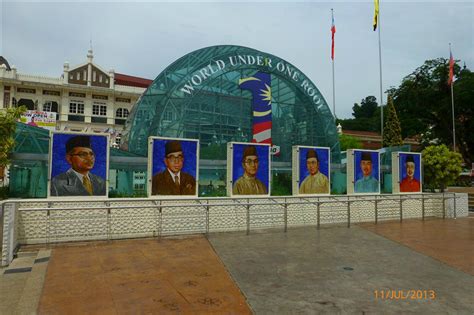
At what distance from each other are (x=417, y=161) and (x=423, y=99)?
28263mm

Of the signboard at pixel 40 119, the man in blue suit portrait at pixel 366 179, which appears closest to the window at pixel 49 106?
the signboard at pixel 40 119

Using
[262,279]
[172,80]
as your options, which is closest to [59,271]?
[262,279]

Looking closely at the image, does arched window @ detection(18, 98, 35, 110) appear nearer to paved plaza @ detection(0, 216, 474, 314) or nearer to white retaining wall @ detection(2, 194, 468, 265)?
white retaining wall @ detection(2, 194, 468, 265)

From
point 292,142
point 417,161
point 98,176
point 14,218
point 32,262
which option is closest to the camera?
point 32,262

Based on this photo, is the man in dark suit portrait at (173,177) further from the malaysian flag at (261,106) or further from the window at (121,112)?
the window at (121,112)

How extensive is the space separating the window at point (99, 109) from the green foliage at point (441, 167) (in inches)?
1824

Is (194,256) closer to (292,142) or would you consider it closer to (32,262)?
(32,262)

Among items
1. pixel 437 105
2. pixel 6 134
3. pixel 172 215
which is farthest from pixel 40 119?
pixel 437 105

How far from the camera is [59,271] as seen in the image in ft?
23.1

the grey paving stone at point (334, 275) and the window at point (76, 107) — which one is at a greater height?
the window at point (76, 107)

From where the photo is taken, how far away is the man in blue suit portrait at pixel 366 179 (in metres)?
16.1

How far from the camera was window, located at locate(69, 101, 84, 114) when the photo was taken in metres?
51.5

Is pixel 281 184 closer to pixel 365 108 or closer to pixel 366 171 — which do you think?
pixel 366 171

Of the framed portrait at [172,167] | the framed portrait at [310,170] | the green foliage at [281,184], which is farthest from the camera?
the green foliage at [281,184]
